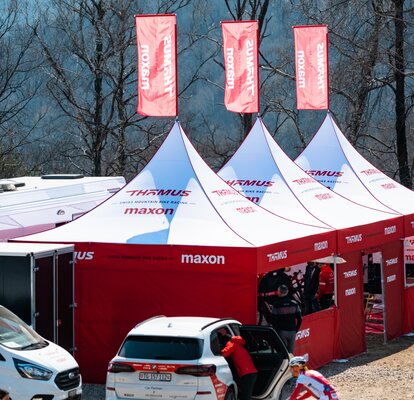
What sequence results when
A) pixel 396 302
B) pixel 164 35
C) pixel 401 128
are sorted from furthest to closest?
pixel 401 128, pixel 396 302, pixel 164 35

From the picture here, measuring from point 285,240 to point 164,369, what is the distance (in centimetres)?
430

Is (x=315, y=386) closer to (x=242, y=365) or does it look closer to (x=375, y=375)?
(x=242, y=365)

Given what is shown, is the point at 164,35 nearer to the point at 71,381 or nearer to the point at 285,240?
the point at 285,240

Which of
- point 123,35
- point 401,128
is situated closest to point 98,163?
point 123,35

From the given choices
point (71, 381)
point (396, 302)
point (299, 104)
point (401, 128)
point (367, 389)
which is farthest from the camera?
point (401, 128)

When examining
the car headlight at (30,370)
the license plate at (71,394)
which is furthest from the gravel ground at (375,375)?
the car headlight at (30,370)

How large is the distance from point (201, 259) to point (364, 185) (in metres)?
7.75

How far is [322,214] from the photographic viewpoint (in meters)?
18.0

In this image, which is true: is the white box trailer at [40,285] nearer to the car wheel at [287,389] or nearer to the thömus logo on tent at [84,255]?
the thömus logo on tent at [84,255]

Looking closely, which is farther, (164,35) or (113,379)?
(164,35)

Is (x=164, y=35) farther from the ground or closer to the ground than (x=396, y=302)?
farther from the ground

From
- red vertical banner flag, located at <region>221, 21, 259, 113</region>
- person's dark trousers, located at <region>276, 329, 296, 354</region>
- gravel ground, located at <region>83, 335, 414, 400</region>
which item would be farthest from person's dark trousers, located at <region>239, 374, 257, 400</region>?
red vertical banner flag, located at <region>221, 21, 259, 113</region>

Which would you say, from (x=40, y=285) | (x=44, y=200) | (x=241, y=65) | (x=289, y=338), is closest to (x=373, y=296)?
(x=241, y=65)

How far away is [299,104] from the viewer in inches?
900
